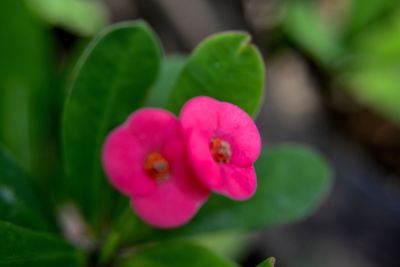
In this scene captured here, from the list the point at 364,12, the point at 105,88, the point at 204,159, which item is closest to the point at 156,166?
the point at 204,159

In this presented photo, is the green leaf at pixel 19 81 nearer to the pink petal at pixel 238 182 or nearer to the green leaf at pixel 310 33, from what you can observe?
the pink petal at pixel 238 182

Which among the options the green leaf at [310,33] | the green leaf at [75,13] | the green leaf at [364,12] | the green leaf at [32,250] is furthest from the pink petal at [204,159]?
the green leaf at [364,12]

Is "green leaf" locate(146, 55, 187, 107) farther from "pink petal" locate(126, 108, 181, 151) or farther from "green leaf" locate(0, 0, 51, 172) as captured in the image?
"green leaf" locate(0, 0, 51, 172)

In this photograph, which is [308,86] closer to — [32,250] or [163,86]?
[163,86]

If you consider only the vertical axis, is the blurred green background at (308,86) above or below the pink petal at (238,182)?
below

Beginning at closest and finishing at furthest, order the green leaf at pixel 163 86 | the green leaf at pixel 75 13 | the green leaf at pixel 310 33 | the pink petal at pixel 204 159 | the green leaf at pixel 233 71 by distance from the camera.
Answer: the pink petal at pixel 204 159 → the green leaf at pixel 233 71 → the green leaf at pixel 163 86 → the green leaf at pixel 75 13 → the green leaf at pixel 310 33

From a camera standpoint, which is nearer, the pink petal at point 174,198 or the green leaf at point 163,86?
the pink petal at point 174,198
